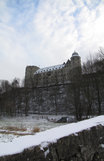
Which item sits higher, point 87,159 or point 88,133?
point 88,133

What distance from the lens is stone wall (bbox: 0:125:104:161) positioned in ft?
7.11

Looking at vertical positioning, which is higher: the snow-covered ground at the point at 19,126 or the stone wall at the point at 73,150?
the stone wall at the point at 73,150

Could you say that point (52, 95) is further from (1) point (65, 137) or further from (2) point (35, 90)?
(1) point (65, 137)

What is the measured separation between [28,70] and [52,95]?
A: 47.4m

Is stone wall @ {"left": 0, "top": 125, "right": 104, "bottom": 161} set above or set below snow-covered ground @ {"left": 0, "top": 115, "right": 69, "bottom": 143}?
above

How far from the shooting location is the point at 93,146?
3.32 m

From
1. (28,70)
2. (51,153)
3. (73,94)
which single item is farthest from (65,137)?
(28,70)

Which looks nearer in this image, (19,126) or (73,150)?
(73,150)

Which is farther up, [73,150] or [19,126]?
[73,150]

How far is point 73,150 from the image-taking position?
2.82m

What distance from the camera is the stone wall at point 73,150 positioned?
2.17 meters

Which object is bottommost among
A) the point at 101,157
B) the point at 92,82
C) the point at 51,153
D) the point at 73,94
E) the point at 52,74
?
the point at 101,157

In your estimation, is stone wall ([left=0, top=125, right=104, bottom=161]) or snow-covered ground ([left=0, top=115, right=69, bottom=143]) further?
snow-covered ground ([left=0, top=115, right=69, bottom=143])

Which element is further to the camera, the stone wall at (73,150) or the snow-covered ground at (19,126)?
the snow-covered ground at (19,126)
